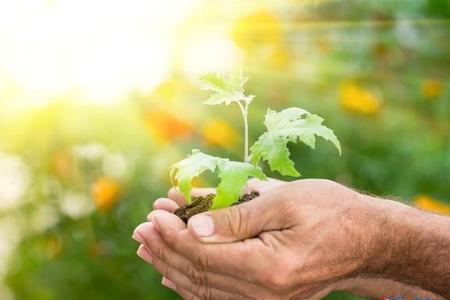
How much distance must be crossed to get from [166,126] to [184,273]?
3.56 ft

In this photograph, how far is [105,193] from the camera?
8.92ft

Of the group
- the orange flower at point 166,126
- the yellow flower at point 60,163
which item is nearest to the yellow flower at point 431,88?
the orange flower at point 166,126

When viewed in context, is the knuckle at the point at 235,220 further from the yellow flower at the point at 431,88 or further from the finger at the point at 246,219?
the yellow flower at the point at 431,88

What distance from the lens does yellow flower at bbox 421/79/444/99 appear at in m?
3.19

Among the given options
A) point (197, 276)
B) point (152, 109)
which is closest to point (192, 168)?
point (197, 276)

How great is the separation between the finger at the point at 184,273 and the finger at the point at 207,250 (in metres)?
0.02

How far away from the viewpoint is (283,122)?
1.67m

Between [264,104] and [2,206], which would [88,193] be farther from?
[264,104]

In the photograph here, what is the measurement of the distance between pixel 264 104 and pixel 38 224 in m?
0.84

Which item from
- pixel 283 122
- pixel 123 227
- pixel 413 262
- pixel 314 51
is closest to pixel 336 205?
pixel 283 122

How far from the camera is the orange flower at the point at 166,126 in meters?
2.79

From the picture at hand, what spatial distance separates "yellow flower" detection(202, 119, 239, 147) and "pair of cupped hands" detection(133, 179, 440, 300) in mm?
1019

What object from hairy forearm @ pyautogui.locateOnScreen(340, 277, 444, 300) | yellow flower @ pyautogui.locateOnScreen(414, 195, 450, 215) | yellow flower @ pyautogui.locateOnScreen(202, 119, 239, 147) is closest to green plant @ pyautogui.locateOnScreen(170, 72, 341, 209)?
hairy forearm @ pyautogui.locateOnScreen(340, 277, 444, 300)

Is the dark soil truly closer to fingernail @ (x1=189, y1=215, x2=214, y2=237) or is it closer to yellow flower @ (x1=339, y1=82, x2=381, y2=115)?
fingernail @ (x1=189, y1=215, x2=214, y2=237)
